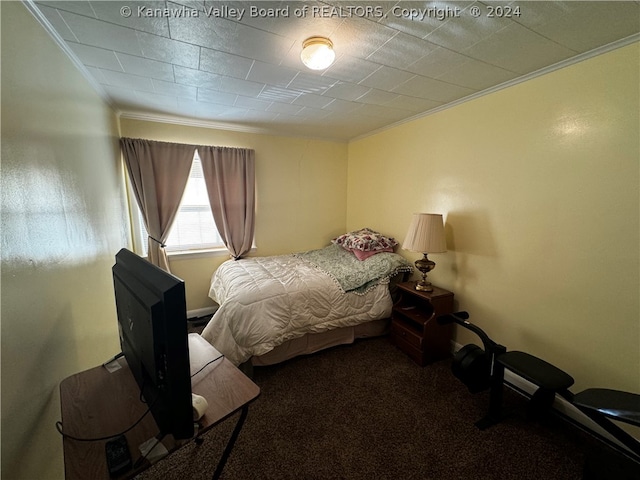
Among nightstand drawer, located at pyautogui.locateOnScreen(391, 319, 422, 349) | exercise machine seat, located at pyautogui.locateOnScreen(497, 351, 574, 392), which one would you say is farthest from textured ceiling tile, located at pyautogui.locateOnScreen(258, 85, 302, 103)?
exercise machine seat, located at pyautogui.locateOnScreen(497, 351, 574, 392)

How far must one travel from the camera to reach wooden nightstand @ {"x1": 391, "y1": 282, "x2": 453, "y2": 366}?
229 centimetres

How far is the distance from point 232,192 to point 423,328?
265cm

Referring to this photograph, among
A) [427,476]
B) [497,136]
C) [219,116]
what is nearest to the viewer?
[427,476]

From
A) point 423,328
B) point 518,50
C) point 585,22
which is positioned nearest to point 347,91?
point 518,50

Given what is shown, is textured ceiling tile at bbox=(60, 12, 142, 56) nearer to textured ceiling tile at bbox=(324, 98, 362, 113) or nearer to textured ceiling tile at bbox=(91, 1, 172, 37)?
textured ceiling tile at bbox=(91, 1, 172, 37)

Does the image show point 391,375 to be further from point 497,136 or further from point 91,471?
point 497,136

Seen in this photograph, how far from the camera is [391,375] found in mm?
2174

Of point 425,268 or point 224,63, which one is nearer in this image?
point 224,63

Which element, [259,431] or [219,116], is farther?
[219,116]

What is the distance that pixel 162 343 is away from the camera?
2.33 feet

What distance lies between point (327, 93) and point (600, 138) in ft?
6.12

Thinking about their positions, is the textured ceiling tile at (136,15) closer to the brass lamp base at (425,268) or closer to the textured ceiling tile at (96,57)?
the textured ceiling tile at (96,57)

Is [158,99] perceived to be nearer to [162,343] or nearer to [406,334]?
[162,343]

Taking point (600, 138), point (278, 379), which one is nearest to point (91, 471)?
point (278, 379)
